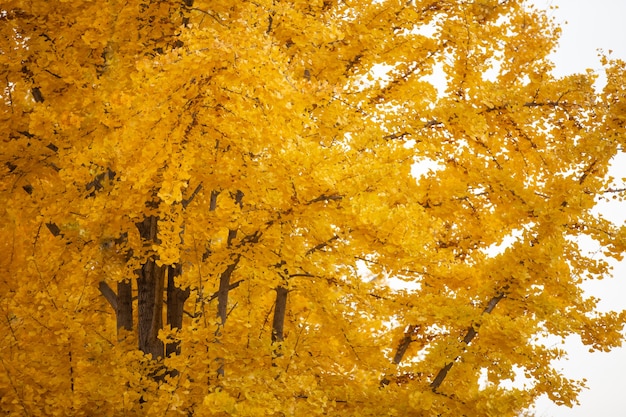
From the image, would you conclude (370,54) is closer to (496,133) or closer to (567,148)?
(496,133)

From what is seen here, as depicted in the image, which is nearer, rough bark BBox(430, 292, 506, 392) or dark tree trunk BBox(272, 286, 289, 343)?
rough bark BBox(430, 292, 506, 392)

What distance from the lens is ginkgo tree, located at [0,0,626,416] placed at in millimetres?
4895

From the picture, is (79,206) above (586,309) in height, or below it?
below

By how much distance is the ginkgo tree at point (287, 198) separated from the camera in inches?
193

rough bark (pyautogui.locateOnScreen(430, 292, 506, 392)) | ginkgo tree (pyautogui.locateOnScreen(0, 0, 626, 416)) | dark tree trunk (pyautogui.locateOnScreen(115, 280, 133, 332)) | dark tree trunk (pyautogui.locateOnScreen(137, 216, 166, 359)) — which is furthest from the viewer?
dark tree trunk (pyautogui.locateOnScreen(115, 280, 133, 332))

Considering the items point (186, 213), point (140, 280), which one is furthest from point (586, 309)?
point (140, 280)

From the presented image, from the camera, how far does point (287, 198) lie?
201 inches

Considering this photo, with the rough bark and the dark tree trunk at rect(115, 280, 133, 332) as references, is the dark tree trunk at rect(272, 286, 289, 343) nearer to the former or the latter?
the dark tree trunk at rect(115, 280, 133, 332)

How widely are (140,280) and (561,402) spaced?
430cm

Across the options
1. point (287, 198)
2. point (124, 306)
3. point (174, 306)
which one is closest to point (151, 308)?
point (174, 306)

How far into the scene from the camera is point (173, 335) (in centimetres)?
593

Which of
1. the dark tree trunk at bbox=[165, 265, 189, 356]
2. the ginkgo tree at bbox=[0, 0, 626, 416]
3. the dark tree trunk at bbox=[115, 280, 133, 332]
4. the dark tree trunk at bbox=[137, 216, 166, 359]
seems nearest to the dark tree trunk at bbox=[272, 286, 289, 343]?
the ginkgo tree at bbox=[0, 0, 626, 416]

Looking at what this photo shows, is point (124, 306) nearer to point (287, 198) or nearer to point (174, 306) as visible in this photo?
point (174, 306)

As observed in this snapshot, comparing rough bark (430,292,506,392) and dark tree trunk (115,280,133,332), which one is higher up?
rough bark (430,292,506,392)
